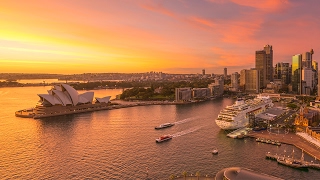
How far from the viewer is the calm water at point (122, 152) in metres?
17.6

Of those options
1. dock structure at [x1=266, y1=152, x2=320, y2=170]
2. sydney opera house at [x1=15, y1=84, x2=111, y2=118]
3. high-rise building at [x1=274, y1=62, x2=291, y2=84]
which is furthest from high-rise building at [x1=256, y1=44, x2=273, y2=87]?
dock structure at [x1=266, y1=152, x2=320, y2=170]

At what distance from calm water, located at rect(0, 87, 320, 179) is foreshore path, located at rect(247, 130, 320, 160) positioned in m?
0.91

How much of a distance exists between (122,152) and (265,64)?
9313 centimetres

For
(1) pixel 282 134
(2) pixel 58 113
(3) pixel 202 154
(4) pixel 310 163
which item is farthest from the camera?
(2) pixel 58 113

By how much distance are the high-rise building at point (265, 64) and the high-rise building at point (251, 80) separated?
7.19 m

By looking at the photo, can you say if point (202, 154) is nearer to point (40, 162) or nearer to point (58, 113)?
point (40, 162)

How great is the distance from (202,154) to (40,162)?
12257 millimetres

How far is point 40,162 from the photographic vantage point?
19.4m

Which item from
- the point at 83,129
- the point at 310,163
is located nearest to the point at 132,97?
the point at 83,129

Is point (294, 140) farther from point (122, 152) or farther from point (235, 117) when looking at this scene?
point (122, 152)

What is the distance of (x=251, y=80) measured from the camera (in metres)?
88.3

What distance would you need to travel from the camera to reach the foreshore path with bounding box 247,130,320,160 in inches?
813

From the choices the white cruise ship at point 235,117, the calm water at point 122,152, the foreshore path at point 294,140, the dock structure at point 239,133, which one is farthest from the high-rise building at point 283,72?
the calm water at point 122,152

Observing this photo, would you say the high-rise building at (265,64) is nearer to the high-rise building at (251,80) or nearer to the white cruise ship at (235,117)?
the high-rise building at (251,80)
